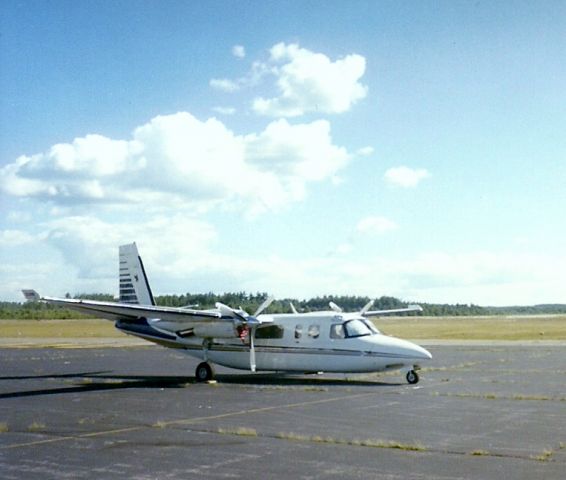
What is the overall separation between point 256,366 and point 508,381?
919cm

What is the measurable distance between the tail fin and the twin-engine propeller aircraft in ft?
4.42

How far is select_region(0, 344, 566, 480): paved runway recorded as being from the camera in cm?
1109

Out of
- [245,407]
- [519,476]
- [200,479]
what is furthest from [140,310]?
[519,476]

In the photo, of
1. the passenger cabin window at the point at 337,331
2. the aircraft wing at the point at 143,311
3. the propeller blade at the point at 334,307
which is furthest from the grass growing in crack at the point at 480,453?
the propeller blade at the point at 334,307

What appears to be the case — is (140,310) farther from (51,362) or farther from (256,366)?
(51,362)

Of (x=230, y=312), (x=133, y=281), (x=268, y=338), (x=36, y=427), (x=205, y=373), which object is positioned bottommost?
(x=36, y=427)

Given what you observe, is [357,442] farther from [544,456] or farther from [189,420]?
[189,420]

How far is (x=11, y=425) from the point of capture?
15.7 m

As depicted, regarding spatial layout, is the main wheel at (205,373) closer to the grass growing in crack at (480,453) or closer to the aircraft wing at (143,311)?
the aircraft wing at (143,311)

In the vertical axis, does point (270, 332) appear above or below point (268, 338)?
above

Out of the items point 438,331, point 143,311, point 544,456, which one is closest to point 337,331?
point 143,311

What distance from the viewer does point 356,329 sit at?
24547 mm

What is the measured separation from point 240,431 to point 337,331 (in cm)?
A: 1061

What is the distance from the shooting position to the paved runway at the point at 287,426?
11086mm
